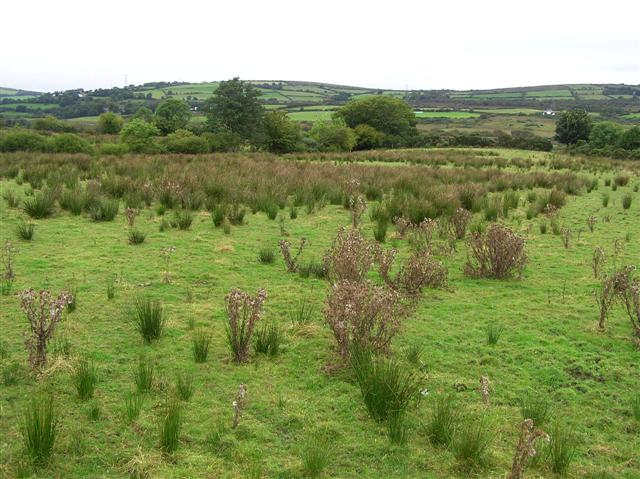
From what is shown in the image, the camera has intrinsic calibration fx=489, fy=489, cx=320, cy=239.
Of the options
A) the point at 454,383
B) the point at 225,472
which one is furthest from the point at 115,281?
the point at 454,383

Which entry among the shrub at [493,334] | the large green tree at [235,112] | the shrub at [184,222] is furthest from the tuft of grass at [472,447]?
the large green tree at [235,112]

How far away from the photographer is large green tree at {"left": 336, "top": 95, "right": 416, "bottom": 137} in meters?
57.2

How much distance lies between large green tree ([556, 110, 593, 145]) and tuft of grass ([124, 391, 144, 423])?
60854 mm

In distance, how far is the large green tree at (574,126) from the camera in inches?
2168

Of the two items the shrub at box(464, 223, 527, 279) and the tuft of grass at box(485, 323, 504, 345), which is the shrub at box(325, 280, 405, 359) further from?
the shrub at box(464, 223, 527, 279)

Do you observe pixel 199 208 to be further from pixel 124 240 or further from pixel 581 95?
pixel 581 95

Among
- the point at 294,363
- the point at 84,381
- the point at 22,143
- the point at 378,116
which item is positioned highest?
the point at 378,116

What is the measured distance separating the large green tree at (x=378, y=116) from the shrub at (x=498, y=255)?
51.2 metres

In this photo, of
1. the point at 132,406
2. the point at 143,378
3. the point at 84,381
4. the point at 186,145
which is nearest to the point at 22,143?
the point at 186,145

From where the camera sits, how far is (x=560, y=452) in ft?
10.5

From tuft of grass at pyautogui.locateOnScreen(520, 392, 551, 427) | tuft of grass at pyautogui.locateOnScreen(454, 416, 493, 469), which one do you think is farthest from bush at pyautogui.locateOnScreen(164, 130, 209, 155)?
tuft of grass at pyautogui.locateOnScreen(454, 416, 493, 469)

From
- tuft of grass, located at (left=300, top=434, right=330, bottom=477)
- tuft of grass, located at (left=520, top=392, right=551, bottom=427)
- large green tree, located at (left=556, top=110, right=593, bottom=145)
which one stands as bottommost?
tuft of grass, located at (left=520, top=392, right=551, bottom=427)

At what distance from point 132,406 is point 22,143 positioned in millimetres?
28234

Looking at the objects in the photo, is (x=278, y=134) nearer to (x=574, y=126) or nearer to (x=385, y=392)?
(x=574, y=126)
